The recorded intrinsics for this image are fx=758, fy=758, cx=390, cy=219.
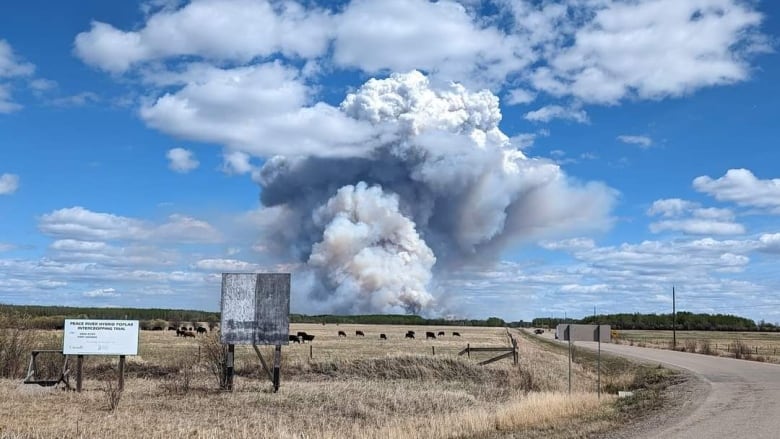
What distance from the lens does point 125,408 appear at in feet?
65.7

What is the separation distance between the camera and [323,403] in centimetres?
2239

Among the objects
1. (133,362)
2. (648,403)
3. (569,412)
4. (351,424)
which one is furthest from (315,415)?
(133,362)

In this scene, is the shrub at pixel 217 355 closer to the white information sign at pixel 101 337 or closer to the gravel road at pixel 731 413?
the white information sign at pixel 101 337

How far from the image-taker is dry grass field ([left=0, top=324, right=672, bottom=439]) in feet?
55.8

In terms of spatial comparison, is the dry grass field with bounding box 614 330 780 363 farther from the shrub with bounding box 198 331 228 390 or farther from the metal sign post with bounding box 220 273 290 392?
the shrub with bounding box 198 331 228 390

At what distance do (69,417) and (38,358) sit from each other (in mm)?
11124

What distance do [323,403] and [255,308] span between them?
523cm

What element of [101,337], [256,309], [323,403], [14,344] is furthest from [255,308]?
[14,344]

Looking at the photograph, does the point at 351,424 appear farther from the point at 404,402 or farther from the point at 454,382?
the point at 454,382

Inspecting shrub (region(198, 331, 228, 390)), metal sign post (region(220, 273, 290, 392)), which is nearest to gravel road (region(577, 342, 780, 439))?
metal sign post (region(220, 273, 290, 392))

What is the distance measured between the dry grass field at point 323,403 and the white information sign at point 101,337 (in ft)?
4.42

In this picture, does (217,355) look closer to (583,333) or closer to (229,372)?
(229,372)

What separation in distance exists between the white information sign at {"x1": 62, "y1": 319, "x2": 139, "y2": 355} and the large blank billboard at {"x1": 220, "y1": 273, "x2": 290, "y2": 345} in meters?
3.00

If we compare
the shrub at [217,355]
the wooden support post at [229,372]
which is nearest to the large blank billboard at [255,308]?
the wooden support post at [229,372]
